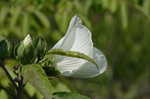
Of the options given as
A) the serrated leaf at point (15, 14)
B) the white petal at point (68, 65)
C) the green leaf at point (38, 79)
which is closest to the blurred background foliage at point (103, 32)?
the serrated leaf at point (15, 14)

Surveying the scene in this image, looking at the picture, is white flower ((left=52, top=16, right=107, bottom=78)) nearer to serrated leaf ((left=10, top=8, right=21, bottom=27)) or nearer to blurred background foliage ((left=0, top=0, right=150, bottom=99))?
blurred background foliage ((left=0, top=0, right=150, bottom=99))

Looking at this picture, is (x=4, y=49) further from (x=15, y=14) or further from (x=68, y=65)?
(x=15, y=14)

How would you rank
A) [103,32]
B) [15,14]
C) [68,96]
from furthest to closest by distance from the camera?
1. [103,32]
2. [15,14]
3. [68,96]

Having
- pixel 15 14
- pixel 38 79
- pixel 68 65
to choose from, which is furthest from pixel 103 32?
pixel 38 79

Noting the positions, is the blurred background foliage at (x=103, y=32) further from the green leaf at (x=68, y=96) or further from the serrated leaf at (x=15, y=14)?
the green leaf at (x=68, y=96)

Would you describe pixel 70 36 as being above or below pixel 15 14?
above

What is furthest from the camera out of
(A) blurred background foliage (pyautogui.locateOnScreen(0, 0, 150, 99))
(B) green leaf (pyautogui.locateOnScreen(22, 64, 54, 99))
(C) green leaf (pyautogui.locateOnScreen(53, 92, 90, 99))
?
(A) blurred background foliage (pyautogui.locateOnScreen(0, 0, 150, 99))

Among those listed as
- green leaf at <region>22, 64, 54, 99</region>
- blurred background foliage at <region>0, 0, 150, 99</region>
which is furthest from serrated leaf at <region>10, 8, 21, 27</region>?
green leaf at <region>22, 64, 54, 99</region>
